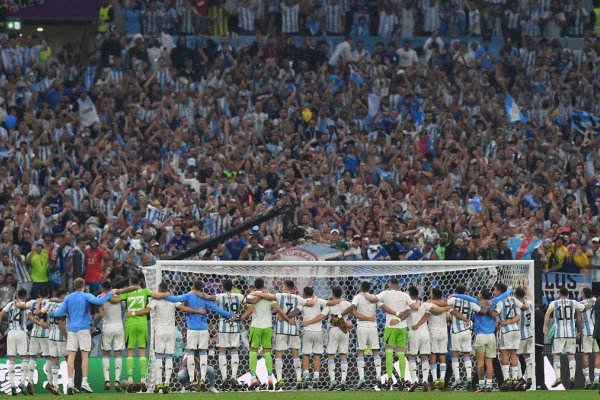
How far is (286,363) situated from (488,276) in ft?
12.2

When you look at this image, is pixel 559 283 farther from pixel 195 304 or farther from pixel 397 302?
pixel 195 304

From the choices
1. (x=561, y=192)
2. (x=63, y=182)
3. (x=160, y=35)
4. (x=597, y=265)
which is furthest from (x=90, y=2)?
(x=597, y=265)

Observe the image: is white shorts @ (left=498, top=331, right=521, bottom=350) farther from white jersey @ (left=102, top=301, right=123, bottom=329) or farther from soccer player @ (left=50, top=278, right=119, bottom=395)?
soccer player @ (left=50, top=278, right=119, bottom=395)

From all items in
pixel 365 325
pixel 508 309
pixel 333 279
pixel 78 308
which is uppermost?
pixel 78 308

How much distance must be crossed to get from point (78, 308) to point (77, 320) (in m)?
0.19

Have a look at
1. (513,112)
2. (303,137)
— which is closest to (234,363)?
(303,137)

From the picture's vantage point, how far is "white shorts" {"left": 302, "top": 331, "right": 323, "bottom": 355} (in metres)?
29.2

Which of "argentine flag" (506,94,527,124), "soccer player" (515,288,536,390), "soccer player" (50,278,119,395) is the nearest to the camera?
"soccer player" (50,278,119,395)

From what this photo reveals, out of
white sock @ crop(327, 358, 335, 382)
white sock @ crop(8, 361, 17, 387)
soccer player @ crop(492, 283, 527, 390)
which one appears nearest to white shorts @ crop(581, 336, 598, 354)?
soccer player @ crop(492, 283, 527, 390)

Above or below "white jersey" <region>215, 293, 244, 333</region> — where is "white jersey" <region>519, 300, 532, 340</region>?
below

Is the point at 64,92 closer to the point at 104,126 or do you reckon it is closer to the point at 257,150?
the point at 104,126

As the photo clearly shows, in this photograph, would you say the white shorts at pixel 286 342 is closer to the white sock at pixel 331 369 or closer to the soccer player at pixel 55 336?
the white sock at pixel 331 369

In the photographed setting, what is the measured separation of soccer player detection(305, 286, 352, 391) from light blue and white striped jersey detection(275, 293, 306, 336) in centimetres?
42

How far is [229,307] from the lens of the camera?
95.0 feet
